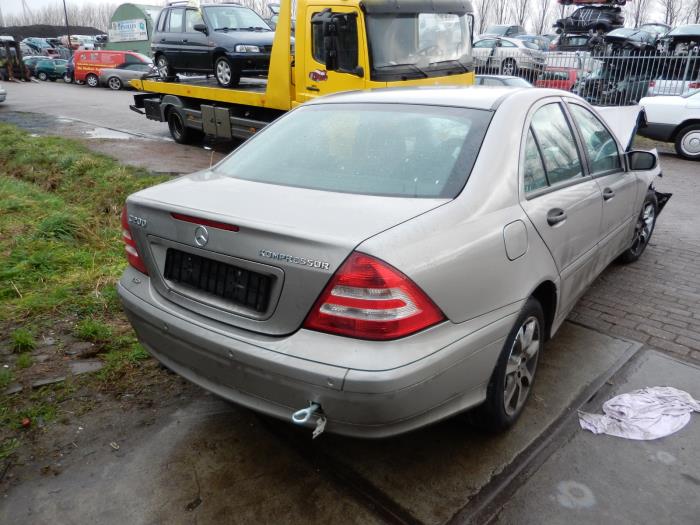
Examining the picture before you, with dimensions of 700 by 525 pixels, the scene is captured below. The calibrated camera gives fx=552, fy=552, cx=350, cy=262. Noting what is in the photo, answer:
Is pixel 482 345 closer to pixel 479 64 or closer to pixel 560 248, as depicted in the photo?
pixel 560 248

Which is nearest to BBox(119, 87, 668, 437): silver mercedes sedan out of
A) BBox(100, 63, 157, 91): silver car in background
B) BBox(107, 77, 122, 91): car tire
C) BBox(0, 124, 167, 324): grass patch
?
BBox(0, 124, 167, 324): grass patch

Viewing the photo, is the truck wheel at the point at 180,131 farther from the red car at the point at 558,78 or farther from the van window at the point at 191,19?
the red car at the point at 558,78

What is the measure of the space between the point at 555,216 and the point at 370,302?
4.35ft

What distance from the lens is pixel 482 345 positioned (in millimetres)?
2248

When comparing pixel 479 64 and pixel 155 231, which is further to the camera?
pixel 479 64

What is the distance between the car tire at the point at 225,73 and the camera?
10.8 meters

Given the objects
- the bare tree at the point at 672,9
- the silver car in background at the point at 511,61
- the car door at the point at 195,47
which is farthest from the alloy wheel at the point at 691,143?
the bare tree at the point at 672,9

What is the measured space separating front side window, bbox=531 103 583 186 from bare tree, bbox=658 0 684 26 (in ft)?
161

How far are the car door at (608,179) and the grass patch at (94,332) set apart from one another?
3.28 m

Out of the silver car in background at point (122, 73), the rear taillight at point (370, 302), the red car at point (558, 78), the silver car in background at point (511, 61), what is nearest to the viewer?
the rear taillight at point (370, 302)

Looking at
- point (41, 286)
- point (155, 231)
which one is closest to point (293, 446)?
point (155, 231)

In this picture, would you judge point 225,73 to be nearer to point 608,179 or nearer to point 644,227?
point 644,227

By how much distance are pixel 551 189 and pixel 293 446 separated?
1.85 metres

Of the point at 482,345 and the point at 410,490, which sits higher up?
the point at 482,345
